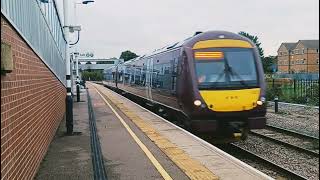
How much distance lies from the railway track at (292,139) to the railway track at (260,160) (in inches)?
64.8

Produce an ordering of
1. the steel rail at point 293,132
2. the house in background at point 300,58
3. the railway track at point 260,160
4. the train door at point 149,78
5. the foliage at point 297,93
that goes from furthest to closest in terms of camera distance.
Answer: the house in background at point 300,58
the foliage at point 297,93
the train door at point 149,78
the steel rail at point 293,132
the railway track at point 260,160

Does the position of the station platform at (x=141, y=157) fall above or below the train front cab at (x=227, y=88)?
below

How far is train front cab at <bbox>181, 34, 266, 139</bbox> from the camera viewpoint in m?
12.3

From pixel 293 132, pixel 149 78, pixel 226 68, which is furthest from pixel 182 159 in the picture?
pixel 149 78

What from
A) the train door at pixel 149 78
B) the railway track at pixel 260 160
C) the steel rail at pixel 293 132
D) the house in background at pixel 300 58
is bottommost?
the railway track at pixel 260 160

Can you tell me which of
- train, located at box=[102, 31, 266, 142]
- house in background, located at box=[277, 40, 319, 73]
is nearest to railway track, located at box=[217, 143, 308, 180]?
train, located at box=[102, 31, 266, 142]

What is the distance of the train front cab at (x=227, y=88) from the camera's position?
40.4ft

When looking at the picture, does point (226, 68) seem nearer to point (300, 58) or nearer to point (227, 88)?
point (227, 88)

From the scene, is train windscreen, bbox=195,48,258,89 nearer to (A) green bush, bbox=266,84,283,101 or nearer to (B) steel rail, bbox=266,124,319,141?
(B) steel rail, bbox=266,124,319,141

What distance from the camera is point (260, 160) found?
458 inches

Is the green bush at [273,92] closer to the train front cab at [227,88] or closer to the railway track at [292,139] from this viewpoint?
the railway track at [292,139]

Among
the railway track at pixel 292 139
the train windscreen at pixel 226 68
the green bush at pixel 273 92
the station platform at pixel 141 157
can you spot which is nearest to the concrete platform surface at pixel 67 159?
the station platform at pixel 141 157

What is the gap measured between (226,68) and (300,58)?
→ 89.1 meters

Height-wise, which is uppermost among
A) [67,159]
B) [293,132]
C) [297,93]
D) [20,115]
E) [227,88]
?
[227,88]
